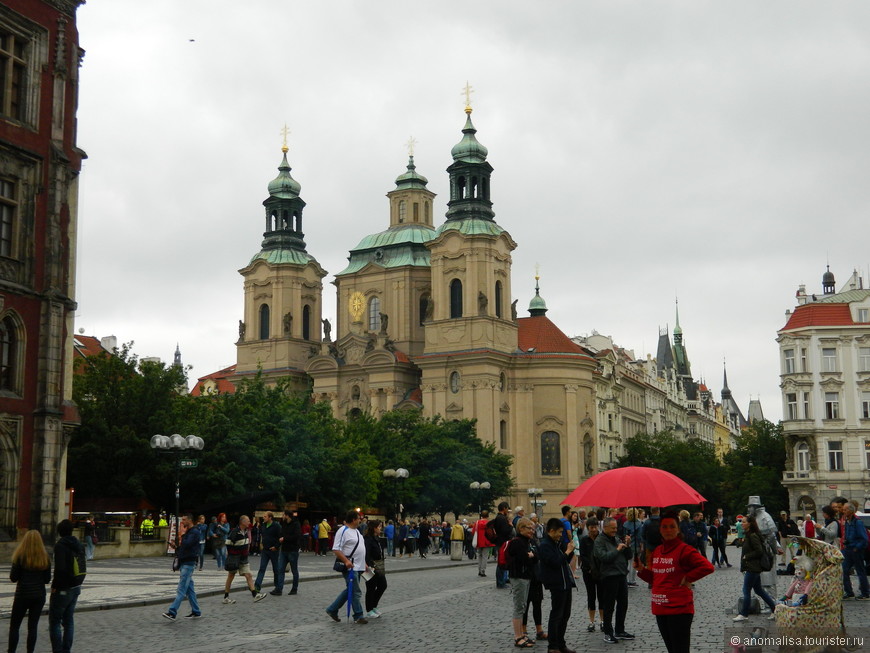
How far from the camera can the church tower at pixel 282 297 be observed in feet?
302

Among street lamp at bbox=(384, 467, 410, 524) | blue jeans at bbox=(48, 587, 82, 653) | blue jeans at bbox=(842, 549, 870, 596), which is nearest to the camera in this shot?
blue jeans at bbox=(48, 587, 82, 653)

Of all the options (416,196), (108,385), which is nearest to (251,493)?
(108,385)

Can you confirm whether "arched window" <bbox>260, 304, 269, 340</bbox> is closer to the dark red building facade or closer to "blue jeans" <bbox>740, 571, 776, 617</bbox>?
the dark red building facade

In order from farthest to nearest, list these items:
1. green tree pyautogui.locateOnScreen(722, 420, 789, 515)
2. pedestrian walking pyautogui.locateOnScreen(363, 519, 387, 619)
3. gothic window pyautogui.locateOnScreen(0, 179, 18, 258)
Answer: green tree pyautogui.locateOnScreen(722, 420, 789, 515) → gothic window pyautogui.locateOnScreen(0, 179, 18, 258) → pedestrian walking pyautogui.locateOnScreen(363, 519, 387, 619)

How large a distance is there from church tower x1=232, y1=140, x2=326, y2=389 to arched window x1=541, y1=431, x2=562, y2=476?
66.0 feet

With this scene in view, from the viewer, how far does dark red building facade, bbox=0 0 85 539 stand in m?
30.6

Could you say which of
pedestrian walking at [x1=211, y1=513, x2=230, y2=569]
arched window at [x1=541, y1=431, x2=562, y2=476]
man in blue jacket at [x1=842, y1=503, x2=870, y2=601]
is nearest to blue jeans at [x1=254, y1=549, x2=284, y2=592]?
pedestrian walking at [x1=211, y1=513, x2=230, y2=569]

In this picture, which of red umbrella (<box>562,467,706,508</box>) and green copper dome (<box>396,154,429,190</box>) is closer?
red umbrella (<box>562,467,706,508</box>)

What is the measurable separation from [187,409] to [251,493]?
6.17m

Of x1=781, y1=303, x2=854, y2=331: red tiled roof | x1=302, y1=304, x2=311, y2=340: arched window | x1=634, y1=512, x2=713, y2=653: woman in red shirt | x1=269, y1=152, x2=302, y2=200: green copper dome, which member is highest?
x1=269, y1=152, x2=302, y2=200: green copper dome

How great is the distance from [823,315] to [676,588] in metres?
64.2

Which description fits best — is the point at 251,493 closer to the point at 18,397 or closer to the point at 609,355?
the point at 18,397

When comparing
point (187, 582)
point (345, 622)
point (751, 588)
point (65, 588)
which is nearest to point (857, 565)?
point (751, 588)

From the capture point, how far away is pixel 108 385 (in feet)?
155
